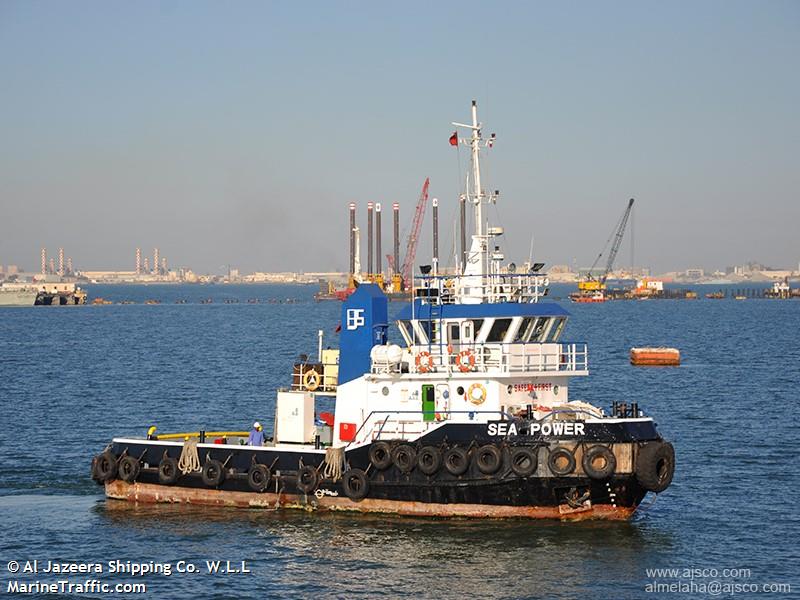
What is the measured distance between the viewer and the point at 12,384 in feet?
207

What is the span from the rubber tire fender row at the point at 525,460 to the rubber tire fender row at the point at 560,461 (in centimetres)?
32

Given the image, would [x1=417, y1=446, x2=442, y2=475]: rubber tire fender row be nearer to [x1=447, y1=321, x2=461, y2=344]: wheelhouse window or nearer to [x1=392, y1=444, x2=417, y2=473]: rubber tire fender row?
[x1=392, y1=444, x2=417, y2=473]: rubber tire fender row

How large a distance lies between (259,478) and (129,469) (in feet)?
13.1

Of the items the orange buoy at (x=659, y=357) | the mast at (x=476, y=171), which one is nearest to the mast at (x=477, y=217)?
the mast at (x=476, y=171)

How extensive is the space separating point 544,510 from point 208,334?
9009 centimetres

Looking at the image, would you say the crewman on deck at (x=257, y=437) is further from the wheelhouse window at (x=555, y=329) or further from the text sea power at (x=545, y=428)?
the wheelhouse window at (x=555, y=329)

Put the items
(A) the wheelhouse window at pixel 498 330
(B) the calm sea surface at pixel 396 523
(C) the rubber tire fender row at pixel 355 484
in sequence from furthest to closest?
(A) the wheelhouse window at pixel 498 330, (C) the rubber tire fender row at pixel 355 484, (B) the calm sea surface at pixel 396 523

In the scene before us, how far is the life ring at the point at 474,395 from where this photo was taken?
29344mm

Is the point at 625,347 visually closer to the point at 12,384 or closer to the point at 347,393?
the point at 12,384

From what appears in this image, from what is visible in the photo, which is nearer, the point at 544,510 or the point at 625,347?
the point at 544,510

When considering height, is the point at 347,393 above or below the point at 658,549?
above

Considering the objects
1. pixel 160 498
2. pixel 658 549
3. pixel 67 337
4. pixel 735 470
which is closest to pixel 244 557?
pixel 160 498

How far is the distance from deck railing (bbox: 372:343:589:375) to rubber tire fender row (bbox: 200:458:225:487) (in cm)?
467

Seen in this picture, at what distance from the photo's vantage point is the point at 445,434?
28531mm
